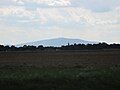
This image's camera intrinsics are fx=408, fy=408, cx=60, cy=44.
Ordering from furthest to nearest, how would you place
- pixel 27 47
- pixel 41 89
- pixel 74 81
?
1. pixel 27 47
2. pixel 74 81
3. pixel 41 89

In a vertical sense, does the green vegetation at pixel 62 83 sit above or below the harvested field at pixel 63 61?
below

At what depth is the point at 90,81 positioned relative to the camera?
2762cm

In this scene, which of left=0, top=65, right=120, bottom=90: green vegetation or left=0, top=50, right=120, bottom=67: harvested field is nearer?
left=0, top=65, right=120, bottom=90: green vegetation

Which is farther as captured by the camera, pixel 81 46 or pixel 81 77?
pixel 81 46

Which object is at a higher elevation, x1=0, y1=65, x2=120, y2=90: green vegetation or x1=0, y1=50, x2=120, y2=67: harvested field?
x1=0, y1=50, x2=120, y2=67: harvested field

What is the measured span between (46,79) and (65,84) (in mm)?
1947

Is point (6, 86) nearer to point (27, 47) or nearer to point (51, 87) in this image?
point (51, 87)

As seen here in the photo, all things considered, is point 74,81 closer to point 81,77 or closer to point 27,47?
Result: point 81,77

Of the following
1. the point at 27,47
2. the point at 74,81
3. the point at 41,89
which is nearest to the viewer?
the point at 41,89

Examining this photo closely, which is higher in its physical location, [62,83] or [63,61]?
[63,61]

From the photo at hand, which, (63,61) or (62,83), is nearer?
(62,83)

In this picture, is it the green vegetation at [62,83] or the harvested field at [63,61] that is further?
the harvested field at [63,61]

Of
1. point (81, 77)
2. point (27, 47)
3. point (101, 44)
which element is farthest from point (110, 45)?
point (81, 77)

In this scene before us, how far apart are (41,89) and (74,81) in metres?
3.07
